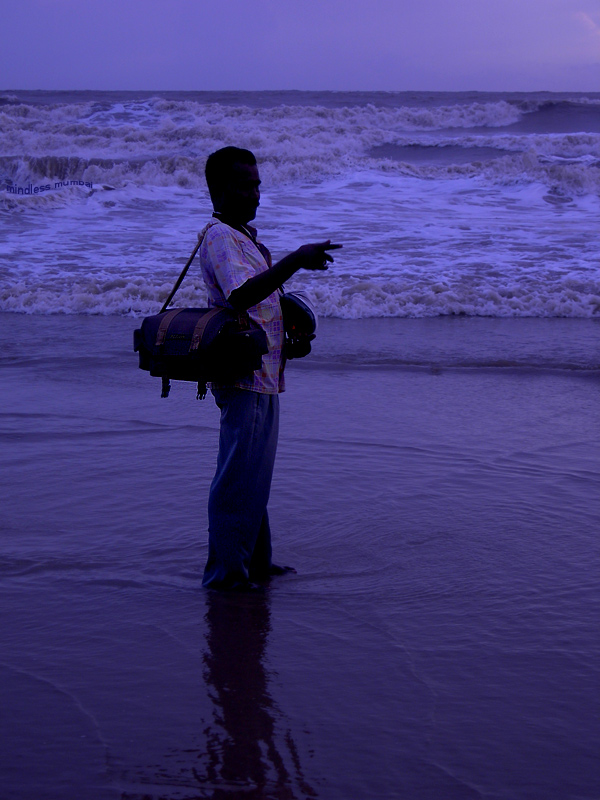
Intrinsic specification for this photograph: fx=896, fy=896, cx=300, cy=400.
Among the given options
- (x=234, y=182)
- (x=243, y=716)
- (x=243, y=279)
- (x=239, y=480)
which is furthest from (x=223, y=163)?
(x=243, y=716)

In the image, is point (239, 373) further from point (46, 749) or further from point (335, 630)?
point (46, 749)

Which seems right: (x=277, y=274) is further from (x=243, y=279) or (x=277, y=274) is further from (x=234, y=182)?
(x=234, y=182)

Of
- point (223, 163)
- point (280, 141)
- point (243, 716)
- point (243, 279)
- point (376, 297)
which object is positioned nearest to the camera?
point (243, 716)

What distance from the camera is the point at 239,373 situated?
103 inches

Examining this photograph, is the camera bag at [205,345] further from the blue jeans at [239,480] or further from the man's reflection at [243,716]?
the man's reflection at [243,716]

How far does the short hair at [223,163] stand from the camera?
276 centimetres

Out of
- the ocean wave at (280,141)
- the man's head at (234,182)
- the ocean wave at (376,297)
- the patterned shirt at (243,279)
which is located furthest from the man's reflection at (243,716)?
the ocean wave at (280,141)

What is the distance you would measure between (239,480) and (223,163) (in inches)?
39.0

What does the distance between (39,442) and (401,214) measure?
1207 centimetres

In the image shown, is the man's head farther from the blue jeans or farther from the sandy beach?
the sandy beach

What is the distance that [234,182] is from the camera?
9.10 feet

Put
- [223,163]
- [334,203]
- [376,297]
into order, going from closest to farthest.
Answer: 1. [223,163]
2. [376,297]
3. [334,203]

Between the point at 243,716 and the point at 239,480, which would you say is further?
the point at 239,480

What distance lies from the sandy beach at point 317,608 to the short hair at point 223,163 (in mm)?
1345
